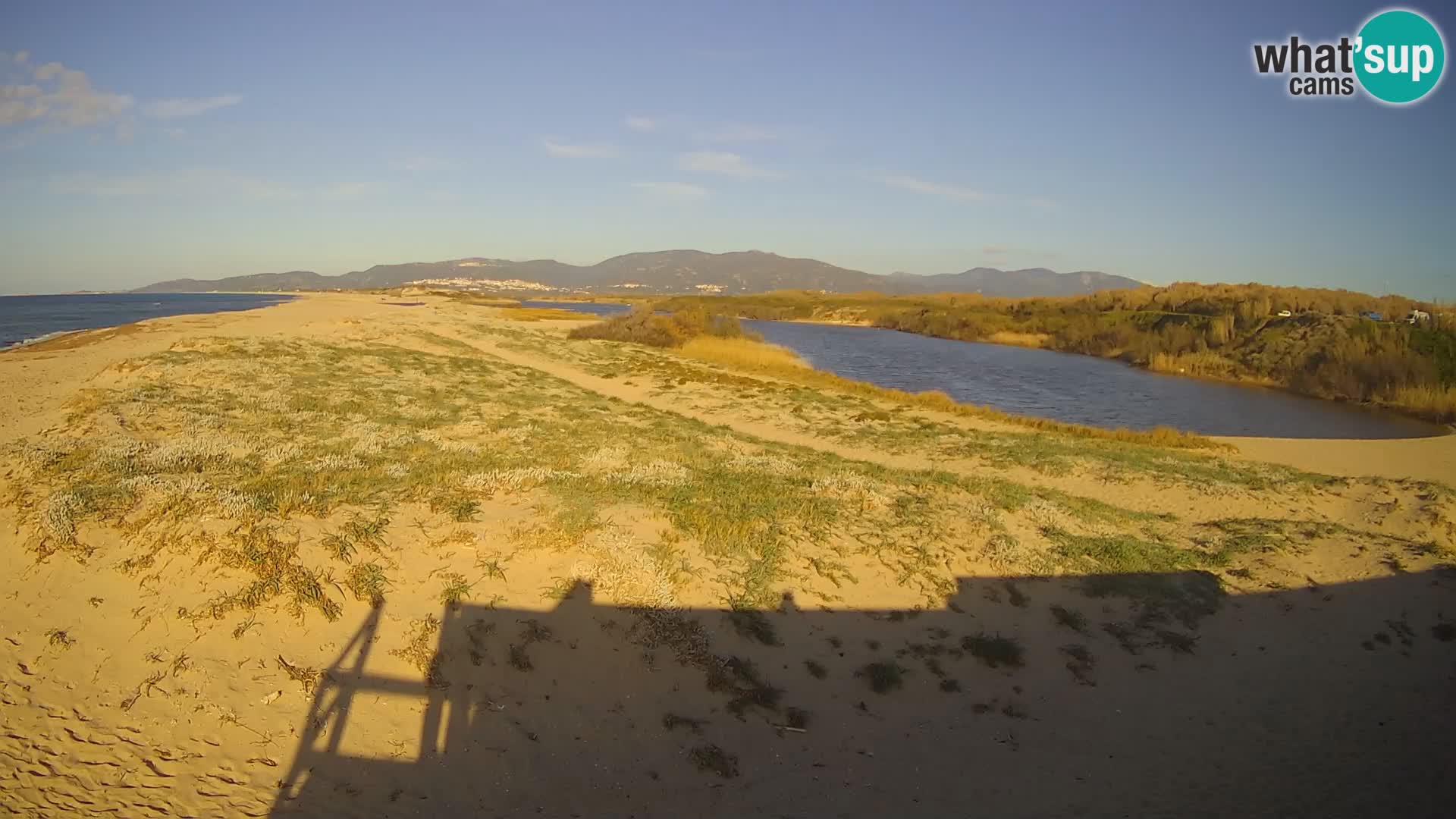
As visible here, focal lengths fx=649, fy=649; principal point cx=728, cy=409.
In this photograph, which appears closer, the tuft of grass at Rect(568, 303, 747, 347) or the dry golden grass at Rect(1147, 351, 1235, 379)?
the dry golden grass at Rect(1147, 351, 1235, 379)

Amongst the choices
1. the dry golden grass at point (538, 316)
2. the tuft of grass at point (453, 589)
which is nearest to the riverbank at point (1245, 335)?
the tuft of grass at point (453, 589)

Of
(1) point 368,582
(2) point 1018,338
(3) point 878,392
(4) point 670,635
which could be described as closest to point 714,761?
(4) point 670,635

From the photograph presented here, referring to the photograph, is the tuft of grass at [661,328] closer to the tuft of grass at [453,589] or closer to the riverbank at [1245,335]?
the riverbank at [1245,335]

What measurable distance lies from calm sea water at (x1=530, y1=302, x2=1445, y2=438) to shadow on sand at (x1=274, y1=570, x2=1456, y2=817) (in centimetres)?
2093

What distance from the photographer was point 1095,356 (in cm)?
5325

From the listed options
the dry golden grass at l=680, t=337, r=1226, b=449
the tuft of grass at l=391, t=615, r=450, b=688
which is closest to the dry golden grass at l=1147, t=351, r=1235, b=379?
the dry golden grass at l=680, t=337, r=1226, b=449

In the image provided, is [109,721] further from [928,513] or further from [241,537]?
[928,513]

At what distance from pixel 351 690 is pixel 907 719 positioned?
17.5 feet

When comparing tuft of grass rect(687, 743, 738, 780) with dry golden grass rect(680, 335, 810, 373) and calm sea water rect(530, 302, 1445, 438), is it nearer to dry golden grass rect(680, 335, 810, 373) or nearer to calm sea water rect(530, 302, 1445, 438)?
calm sea water rect(530, 302, 1445, 438)

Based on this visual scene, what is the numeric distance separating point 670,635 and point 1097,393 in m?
34.6

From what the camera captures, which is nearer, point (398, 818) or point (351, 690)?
point (398, 818)

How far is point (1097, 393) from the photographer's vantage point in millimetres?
34875

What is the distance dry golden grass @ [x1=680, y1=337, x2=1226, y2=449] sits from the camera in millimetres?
20969

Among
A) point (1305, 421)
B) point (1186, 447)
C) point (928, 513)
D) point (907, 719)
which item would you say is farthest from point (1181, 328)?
point (907, 719)
